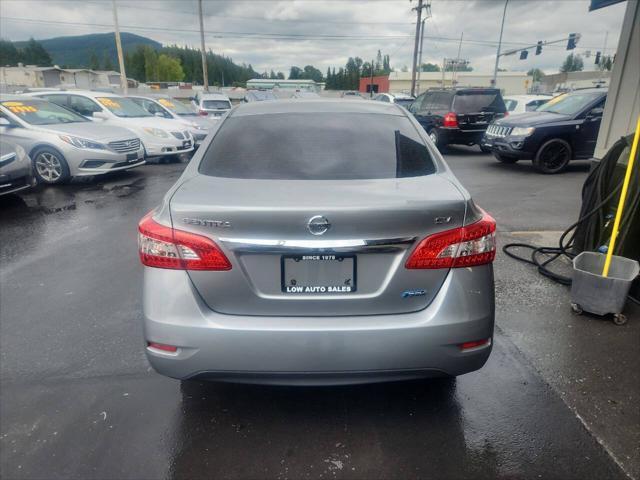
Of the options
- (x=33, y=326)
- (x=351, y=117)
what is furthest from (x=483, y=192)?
(x=33, y=326)

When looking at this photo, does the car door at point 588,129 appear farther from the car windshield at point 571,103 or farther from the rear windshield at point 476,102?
the rear windshield at point 476,102

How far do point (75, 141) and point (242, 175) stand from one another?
8047 millimetres

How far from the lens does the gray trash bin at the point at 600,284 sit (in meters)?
3.49

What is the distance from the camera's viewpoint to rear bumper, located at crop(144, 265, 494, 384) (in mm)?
2031

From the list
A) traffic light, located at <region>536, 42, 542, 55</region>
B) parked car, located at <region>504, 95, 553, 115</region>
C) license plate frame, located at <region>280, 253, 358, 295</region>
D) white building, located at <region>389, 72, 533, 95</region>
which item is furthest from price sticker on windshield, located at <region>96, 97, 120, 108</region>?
white building, located at <region>389, 72, 533, 95</region>

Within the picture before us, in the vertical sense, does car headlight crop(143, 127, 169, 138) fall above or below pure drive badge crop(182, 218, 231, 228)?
below

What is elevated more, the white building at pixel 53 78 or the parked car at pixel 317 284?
the white building at pixel 53 78

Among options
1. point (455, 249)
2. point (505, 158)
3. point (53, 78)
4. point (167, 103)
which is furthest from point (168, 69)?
point (455, 249)

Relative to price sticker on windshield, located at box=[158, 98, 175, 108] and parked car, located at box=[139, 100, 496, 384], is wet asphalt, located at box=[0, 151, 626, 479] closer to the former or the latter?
parked car, located at box=[139, 100, 496, 384]

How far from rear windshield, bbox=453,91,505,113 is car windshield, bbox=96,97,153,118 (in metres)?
8.92

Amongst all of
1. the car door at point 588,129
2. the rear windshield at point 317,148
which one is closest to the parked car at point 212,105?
the car door at point 588,129

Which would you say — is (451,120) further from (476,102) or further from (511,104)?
(511,104)

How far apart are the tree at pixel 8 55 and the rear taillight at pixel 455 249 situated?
14188 cm

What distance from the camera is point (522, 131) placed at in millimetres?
10289
